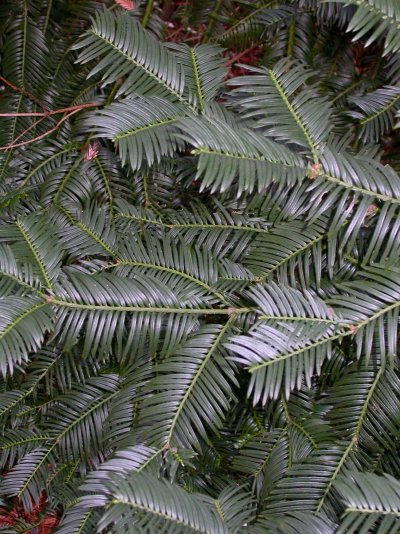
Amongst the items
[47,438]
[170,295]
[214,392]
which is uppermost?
[170,295]

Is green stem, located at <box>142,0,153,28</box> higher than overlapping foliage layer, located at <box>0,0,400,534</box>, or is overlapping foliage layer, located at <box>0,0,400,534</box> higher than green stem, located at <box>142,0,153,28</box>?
green stem, located at <box>142,0,153,28</box>

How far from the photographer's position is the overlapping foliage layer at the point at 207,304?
80cm

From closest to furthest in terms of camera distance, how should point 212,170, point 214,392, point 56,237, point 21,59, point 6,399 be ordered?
point 212,170 < point 214,392 < point 56,237 < point 6,399 < point 21,59

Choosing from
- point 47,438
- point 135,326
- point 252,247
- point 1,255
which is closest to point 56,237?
point 1,255

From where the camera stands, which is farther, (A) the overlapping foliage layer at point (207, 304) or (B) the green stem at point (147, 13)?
(B) the green stem at point (147, 13)

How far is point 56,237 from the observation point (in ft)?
3.43

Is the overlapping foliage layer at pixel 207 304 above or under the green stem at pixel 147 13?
under

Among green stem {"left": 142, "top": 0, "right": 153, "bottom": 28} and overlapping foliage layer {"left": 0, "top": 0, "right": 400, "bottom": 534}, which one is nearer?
overlapping foliage layer {"left": 0, "top": 0, "right": 400, "bottom": 534}

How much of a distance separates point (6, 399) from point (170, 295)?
61cm

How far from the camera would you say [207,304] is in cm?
96

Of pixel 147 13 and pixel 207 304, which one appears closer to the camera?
pixel 207 304

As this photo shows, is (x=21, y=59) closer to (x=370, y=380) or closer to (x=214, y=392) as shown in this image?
(x=214, y=392)

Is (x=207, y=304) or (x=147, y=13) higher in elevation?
(x=147, y=13)

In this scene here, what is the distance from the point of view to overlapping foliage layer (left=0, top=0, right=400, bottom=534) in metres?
0.80
